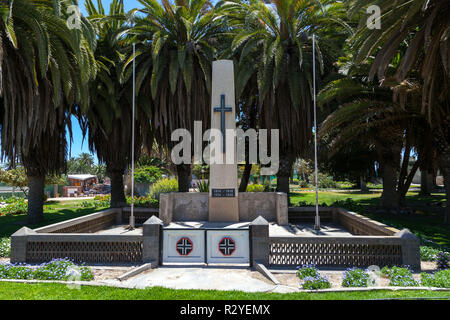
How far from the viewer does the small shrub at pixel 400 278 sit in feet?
19.6

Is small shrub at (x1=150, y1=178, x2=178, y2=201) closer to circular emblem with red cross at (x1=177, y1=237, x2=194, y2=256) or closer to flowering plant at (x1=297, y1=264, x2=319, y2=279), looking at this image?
circular emblem with red cross at (x1=177, y1=237, x2=194, y2=256)

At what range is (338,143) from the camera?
1650 centimetres

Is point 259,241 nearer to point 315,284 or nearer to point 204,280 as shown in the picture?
point 204,280

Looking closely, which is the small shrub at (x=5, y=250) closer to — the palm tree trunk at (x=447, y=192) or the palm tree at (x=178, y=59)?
the palm tree at (x=178, y=59)

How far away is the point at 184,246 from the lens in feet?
26.2

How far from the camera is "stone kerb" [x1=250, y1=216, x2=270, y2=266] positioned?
7879mm

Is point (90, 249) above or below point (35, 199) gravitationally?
below

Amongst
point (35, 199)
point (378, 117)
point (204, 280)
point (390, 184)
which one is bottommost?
point (204, 280)

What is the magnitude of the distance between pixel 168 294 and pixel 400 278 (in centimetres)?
465

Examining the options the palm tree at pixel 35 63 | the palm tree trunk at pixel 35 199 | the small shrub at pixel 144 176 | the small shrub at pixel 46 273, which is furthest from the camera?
the small shrub at pixel 144 176

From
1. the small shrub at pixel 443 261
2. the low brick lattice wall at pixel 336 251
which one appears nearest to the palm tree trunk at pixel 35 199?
the low brick lattice wall at pixel 336 251

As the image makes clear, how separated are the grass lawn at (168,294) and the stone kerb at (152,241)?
206 centimetres

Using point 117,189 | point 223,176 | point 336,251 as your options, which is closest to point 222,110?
point 223,176
